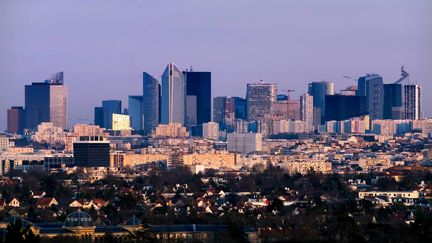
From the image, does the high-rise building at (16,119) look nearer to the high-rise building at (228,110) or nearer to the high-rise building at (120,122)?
the high-rise building at (120,122)

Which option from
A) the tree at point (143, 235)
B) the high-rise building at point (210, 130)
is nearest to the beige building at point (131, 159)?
the high-rise building at point (210, 130)

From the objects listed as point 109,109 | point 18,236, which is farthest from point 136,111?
point 18,236

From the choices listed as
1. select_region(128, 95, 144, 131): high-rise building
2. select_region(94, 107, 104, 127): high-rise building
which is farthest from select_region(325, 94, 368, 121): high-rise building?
select_region(94, 107, 104, 127): high-rise building

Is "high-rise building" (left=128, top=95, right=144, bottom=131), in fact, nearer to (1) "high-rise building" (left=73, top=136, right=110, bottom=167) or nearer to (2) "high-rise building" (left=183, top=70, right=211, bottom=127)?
(2) "high-rise building" (left=183, top=70, right=211, bottom=127)

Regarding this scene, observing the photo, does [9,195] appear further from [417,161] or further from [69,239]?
[417,161]

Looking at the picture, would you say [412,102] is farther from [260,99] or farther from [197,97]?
[197,97]
